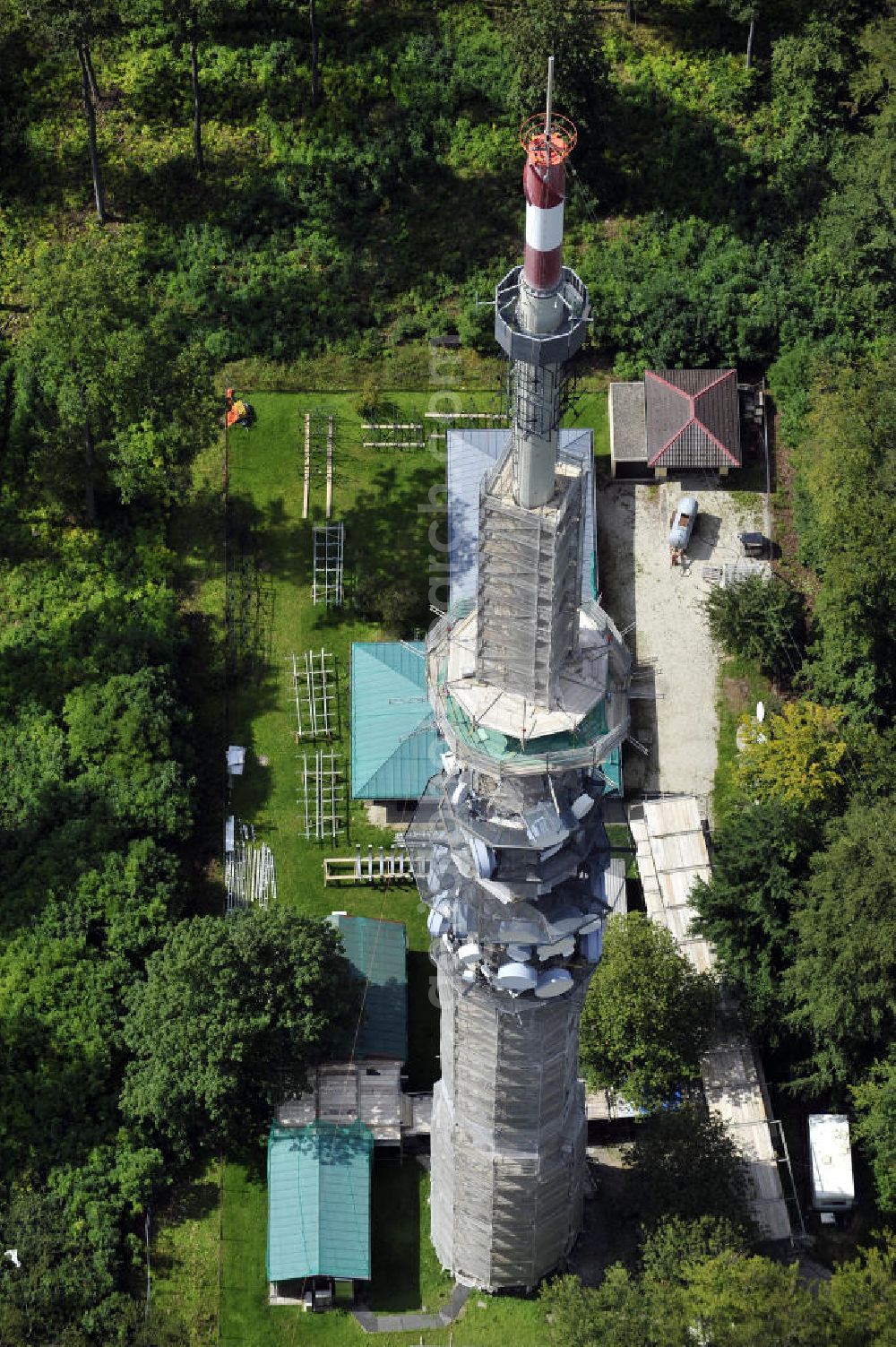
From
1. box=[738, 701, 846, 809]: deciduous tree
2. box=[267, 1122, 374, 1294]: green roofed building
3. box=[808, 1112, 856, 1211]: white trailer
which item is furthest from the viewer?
box=[738, 701, 846, 809]: deciduous tree

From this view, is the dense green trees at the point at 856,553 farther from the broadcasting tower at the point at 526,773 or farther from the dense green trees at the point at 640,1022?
the broadcasting tower at the point at 526,773

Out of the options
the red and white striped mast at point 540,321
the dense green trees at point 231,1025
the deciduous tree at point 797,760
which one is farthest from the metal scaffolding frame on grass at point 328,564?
the red and white striped mast at point 540,321

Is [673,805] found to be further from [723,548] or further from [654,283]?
[654,283]

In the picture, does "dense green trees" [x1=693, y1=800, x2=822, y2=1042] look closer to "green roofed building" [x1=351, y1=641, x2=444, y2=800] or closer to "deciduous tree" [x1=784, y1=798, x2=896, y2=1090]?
"deciduous tree" [x1=784, y1=798, x2=896, y2=1090]

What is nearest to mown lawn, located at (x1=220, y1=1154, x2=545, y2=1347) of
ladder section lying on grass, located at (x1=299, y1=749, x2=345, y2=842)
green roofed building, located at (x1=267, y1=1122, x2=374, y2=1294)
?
green roofed building, located at (x1=267, y1=1122, x2=374, y2=1294)

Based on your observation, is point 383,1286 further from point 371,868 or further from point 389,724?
point 389,724
